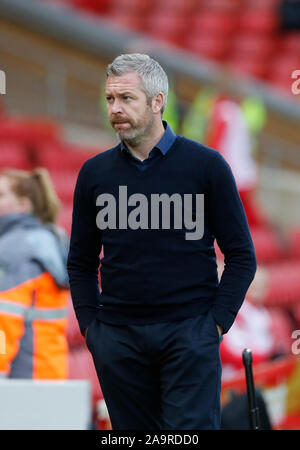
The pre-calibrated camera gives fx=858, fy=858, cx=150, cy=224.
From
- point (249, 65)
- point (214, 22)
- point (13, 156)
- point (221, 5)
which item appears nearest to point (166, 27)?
point (214, 22)

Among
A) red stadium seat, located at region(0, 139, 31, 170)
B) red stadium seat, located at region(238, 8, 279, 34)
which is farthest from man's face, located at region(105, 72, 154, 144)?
red stadium seat, located at region(238, 8, 279, 34)

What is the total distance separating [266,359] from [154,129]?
2.44 metres

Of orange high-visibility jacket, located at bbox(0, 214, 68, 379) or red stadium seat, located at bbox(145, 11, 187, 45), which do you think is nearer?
orange high-visibility jacket, located at bbox(0, 214, 68, 379)

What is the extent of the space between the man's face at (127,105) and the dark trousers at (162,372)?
0.48 m

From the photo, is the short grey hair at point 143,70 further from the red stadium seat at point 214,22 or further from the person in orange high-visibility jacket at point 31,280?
the red stadium seat at point 214,22

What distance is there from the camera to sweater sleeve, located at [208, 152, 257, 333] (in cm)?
211

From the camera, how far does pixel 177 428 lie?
205 centimetres

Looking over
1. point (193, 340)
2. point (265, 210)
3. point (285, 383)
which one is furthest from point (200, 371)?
point (265, 210)

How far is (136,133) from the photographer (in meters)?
2.10

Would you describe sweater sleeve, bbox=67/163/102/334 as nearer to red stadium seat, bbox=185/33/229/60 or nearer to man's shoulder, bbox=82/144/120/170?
man's shoulder, bbox=82/144/120/170

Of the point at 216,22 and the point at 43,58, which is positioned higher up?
the point at 216,22

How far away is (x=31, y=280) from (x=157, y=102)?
93cm

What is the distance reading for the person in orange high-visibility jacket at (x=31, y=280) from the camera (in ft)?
9.08

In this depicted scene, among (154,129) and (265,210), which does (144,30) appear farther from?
(154,129)
